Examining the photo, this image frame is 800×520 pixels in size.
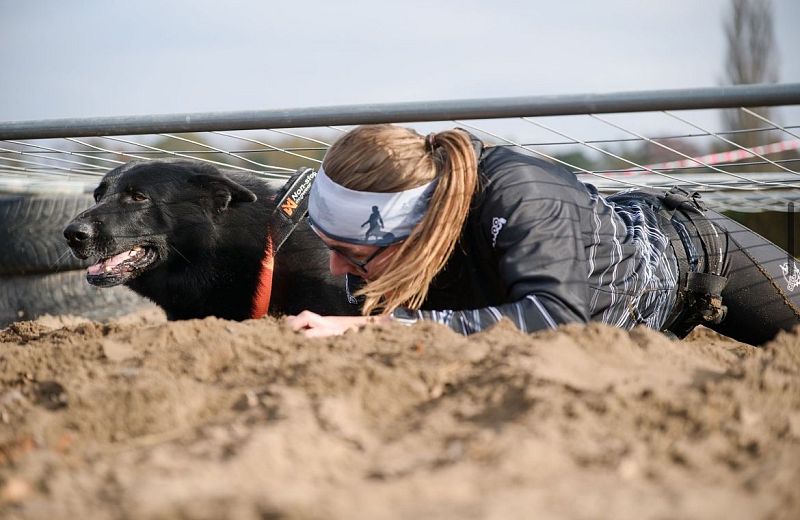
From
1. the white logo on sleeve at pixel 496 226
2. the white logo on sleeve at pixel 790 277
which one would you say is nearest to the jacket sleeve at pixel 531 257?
the white logo on sleeve at pixel 496 226

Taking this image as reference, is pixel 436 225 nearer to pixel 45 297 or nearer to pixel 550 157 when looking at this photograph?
pixel 550 157

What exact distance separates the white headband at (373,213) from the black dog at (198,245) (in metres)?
1.24

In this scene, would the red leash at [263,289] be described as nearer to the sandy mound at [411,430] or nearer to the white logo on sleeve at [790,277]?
the sandy mound at [411,430]

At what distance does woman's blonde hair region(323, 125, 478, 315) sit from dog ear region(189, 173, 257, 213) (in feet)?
4.42

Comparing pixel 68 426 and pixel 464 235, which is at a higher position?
pixel 464 235

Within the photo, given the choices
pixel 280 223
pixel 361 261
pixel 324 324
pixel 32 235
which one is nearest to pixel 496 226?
pixel 361 261

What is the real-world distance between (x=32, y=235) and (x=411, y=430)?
197 inches

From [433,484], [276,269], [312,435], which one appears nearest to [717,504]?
[433,484]

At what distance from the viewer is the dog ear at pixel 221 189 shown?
3656 mm

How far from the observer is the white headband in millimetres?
2281

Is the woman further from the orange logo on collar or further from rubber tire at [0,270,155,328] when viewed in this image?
rubber tire at [0,270,155,328]

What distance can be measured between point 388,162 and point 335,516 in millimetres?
1385

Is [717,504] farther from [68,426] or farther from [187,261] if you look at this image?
[187,261]

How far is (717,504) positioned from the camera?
109 centimetres
